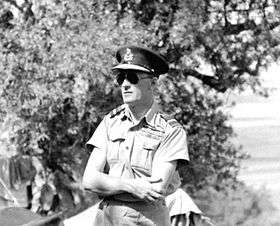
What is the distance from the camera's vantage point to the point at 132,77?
4.39 metres

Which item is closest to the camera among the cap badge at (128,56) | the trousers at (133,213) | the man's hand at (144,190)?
the man's hand at (144,190)

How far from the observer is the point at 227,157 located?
1612 centimetres

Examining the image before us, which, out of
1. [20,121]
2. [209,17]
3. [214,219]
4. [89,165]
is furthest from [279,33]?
[89,165]

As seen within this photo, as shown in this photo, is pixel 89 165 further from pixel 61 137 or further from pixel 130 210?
pixel 61 137

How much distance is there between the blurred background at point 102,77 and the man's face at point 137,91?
863 centimetres

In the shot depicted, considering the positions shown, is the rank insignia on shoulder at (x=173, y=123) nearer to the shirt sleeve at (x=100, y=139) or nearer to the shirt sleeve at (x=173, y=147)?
the shirt sleeve at (x=173, y=147)

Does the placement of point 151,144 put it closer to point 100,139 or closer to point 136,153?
point 136,153

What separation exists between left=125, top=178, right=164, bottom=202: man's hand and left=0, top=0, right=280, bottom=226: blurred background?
890 cm

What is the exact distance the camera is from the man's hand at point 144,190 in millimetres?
4152

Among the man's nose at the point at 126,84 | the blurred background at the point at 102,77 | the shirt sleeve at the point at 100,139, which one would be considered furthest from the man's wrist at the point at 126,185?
the blurred background at the point at 102,77

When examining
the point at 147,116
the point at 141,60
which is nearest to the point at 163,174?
the point at 147,116

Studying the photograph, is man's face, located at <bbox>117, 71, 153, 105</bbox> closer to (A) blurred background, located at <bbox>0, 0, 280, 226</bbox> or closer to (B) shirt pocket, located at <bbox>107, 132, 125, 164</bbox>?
(B) shirt pocket, located at <bbox>107, 132, 125, 164</bbox>

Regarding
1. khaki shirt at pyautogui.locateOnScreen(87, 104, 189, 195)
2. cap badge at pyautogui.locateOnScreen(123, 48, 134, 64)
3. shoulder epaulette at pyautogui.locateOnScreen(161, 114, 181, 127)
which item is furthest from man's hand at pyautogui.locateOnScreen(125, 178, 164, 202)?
cap badge at pyautogui.locateOnScreen(123, 48, 134, 64)

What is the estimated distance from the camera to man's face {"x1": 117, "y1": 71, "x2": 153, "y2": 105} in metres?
4.34
